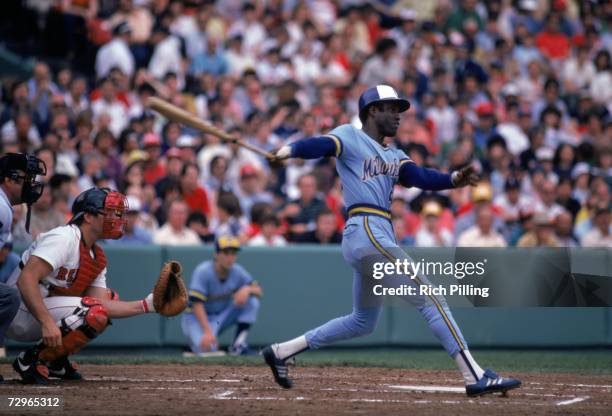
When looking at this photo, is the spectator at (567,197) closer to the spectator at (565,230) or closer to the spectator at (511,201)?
the spectator at (511,201)

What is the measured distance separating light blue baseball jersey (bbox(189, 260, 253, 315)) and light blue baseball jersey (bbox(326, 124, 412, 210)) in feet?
12.9

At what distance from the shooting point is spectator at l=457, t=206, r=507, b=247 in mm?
12203

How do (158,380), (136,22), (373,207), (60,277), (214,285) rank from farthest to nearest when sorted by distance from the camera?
(136,22) < (214,285) < (158,380) < (60,277) < (373,207)

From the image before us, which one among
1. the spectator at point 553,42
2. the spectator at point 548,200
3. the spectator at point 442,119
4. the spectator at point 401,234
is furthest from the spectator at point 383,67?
the spectator at point 401,234

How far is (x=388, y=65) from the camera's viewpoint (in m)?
16.6

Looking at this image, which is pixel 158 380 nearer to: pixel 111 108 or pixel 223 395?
pixel 223 395

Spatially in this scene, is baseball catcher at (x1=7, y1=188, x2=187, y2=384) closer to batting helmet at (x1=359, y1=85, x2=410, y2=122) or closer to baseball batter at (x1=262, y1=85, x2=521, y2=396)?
baseball batter at (x1=262, y1=85, x2=521, y2=396)

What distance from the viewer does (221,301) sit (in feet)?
36.2

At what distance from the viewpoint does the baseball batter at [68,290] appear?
23.1 ft

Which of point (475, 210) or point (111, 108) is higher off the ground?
point (111, 108)

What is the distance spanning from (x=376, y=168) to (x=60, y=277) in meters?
2.31

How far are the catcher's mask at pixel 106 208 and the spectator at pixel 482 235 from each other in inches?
222

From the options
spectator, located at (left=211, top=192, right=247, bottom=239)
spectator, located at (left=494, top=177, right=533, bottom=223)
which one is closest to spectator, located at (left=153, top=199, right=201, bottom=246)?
spectator, located at (left=211, top=192, right=247, bottom=239)

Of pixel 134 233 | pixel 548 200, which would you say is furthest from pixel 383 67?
pixel 134 233
